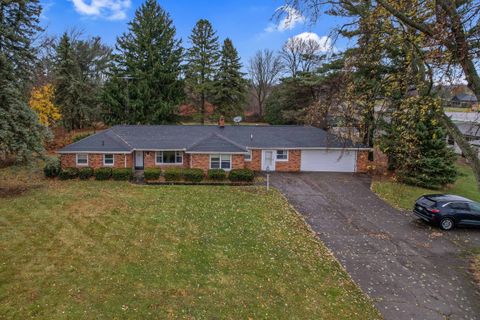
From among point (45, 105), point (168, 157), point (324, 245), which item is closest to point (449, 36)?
point (324, 245)

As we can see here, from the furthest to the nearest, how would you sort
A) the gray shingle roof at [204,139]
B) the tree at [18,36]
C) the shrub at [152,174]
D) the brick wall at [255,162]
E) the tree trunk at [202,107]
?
the tree trunk at [202,107], the brick wall at [255,162], the gray shingle roof at [204,139], the shrub at [152,174], the tree at [18,36]

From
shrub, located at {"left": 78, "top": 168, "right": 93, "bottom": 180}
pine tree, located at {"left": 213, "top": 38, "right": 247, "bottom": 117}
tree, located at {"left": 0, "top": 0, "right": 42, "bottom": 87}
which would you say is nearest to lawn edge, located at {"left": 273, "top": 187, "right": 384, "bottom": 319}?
shrub, located at {"left": 78, "top": 168, "right": 93, "bottom": 180}

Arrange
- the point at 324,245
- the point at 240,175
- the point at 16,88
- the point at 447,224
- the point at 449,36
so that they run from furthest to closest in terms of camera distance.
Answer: the point at 240,175, the point at 16,88, the point at 447,224, the point at 324,245, the point at 449,36

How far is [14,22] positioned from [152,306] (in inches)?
708

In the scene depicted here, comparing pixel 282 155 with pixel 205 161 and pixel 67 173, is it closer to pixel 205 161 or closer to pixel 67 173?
pixel 205 161

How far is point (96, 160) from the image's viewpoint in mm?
22000

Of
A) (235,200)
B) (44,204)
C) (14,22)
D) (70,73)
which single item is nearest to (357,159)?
(235,200)

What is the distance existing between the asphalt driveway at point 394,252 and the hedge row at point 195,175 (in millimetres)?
2664

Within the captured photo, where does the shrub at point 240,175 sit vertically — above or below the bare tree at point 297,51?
below

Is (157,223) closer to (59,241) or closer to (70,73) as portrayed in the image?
(59,241)

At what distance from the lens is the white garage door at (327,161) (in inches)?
967

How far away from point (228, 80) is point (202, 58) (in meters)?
4.24

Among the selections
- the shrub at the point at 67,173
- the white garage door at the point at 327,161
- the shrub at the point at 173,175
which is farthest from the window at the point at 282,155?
the shrub at the point at 67,173

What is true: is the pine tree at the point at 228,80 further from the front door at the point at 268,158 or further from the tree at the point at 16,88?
the tree at the point at 16,88
